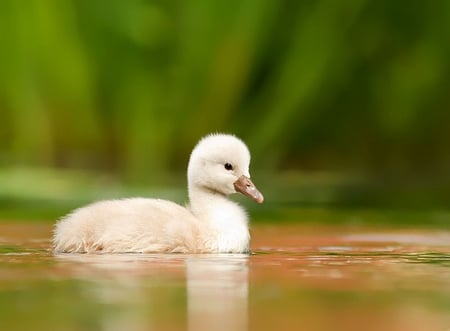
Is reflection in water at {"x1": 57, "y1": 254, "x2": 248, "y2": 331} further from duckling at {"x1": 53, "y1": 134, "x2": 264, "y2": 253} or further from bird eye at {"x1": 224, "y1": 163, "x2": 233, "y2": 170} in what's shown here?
bird eye at {"x1": 224, "y1": 163, "x2": 233, "y2": 170}

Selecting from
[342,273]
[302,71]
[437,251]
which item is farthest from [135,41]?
[342,273]

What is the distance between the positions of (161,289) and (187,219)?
187 cm

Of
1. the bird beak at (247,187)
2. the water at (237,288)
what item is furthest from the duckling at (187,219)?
the water at (237,288)

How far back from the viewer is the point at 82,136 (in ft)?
40.2

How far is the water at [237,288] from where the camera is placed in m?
4.64

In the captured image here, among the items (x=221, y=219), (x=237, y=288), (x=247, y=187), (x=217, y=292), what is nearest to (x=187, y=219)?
(x=221, y=219)

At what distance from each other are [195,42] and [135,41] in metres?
0.52

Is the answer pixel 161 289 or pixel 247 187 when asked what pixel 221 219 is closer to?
pixel 247 187

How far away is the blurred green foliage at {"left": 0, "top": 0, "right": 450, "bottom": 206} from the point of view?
11734 millimetres

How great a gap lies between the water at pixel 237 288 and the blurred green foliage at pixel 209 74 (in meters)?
3.92

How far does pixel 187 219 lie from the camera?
7.34m

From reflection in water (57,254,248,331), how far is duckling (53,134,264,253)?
0.16m

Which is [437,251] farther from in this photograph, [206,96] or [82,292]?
[206,96]

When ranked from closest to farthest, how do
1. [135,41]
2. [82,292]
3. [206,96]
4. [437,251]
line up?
[82,292], [437,251], [135,41], [206,96]
